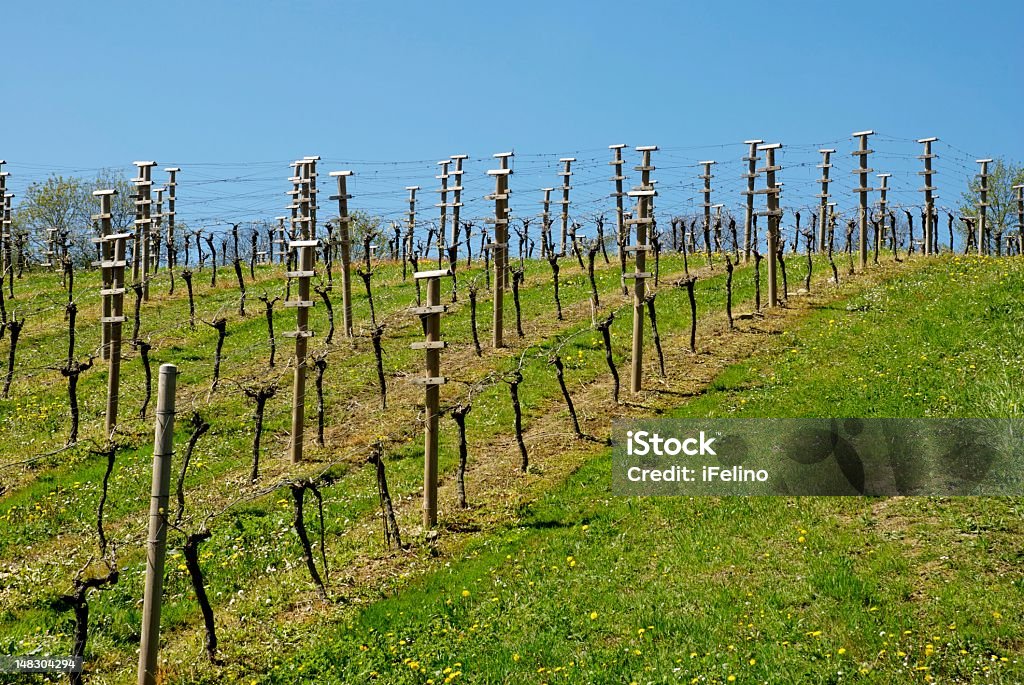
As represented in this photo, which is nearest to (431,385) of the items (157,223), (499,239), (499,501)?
(499,501)

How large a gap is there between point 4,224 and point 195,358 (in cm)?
2311

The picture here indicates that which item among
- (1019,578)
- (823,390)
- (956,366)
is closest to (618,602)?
(1019,578)

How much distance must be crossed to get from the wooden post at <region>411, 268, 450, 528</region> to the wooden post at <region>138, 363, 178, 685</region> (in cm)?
592

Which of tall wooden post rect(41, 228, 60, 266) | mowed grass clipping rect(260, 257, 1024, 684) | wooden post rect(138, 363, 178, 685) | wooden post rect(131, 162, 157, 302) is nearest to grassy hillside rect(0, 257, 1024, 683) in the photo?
mowed grass clipping rect(260, 257, 1024, 684)

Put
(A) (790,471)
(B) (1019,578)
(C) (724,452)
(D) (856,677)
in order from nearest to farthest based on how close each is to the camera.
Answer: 1. (D) (856,677)
2. (B) (1019,578)
3. (A) (790,471)
4. (C) (724,452)

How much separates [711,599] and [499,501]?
5901 mm

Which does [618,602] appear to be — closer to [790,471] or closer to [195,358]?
[790,471]

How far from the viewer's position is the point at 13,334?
97.5ft

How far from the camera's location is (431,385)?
794 inches

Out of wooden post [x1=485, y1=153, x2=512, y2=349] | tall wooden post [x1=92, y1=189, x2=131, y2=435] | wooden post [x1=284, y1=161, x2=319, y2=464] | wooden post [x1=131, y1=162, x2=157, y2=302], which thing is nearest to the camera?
wooden post [x1=284, y1=161, x2=319, y2=464]

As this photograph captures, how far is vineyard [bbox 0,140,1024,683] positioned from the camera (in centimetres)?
1439

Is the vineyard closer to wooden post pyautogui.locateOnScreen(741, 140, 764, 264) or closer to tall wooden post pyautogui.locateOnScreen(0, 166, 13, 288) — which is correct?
wooden post pyautogui.locateOnScreen(741, 140, 764, 264)

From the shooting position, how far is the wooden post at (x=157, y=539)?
45.8 feet

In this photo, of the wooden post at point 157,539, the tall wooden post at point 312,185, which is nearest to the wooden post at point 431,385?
the wooden post at point 157,539
